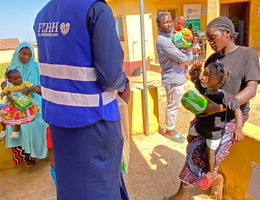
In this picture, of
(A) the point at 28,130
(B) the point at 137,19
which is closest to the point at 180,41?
(A) the point at 28,130

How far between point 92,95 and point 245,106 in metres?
1.37

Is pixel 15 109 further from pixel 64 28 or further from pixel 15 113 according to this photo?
pixel 64 28

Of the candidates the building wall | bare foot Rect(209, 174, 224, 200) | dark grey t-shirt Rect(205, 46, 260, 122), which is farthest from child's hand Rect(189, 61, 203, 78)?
the building wall

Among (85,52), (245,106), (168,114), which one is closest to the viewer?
(85,52)

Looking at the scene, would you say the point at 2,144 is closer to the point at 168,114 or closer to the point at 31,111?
the point at 31,111

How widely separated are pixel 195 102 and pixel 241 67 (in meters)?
0.50

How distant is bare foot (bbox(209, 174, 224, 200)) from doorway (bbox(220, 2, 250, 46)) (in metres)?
9.91

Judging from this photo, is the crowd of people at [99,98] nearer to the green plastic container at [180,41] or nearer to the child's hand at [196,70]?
the child's hand at [196,70]

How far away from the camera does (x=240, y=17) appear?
39.6 feet

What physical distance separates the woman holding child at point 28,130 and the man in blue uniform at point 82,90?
5.27 feet

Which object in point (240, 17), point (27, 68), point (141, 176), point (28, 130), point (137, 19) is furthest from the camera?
point (240, 17)

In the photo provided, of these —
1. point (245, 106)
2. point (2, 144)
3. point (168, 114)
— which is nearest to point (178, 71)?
point (168, 114)

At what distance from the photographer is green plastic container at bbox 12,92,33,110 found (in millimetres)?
2895

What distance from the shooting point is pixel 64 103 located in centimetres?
141
